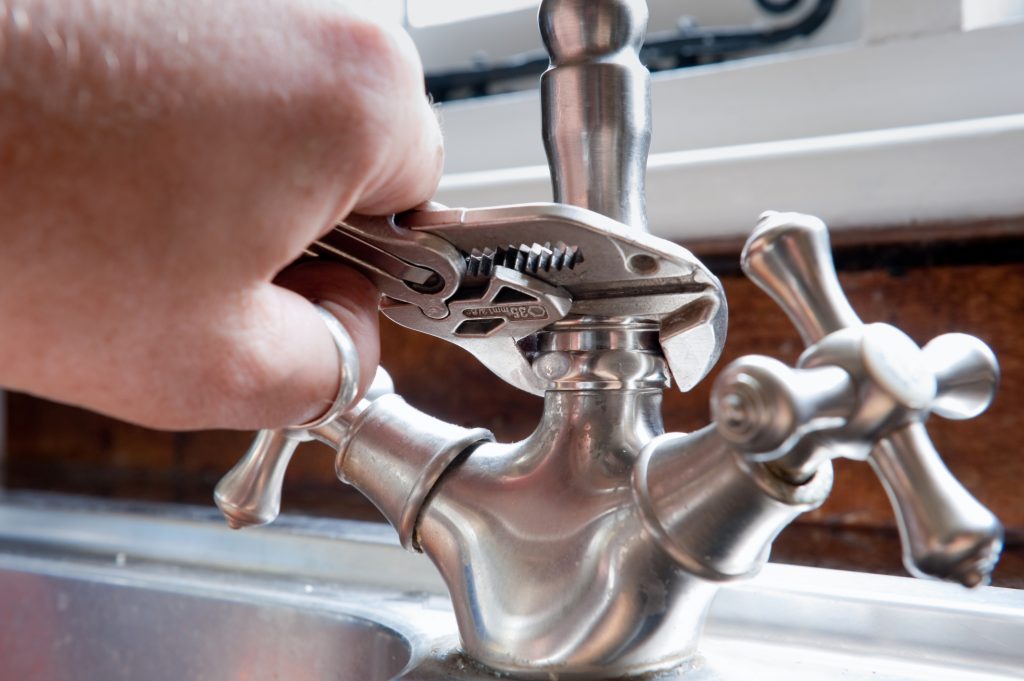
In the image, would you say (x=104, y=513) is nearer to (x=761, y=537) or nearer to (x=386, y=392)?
(x=386, y=392)

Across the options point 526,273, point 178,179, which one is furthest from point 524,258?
point 178,179

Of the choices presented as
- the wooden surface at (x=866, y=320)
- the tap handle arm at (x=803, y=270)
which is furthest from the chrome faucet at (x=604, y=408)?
the wooden surface at (x=866, y=320)

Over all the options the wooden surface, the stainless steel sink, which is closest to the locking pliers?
the stainless steel sink

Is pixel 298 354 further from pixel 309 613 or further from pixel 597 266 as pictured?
pixel 309 613

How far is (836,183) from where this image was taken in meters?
0.61

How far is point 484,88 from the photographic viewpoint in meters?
0.92

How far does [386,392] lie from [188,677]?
248 mm

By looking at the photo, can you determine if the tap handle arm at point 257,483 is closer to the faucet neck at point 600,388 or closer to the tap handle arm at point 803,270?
the faucet neck at point 600,388

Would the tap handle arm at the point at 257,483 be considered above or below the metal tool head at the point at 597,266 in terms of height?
below

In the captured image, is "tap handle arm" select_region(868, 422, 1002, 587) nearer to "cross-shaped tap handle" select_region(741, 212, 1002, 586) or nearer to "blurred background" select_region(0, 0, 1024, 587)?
"cross-shaped tap handle" select_region(741, 212, 1002, 586)

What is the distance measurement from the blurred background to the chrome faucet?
0.77 feet

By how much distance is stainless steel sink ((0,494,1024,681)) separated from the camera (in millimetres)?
433

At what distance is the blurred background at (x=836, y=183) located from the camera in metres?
0.59

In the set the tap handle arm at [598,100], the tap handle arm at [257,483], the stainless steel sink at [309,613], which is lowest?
the stainless steel sink at [309,613]
